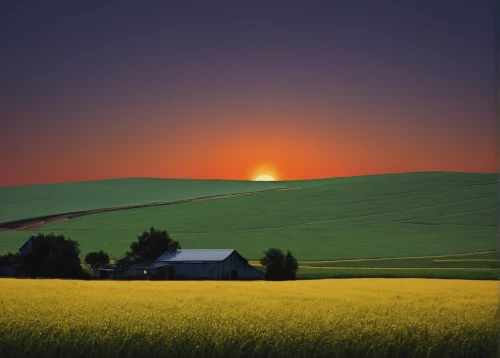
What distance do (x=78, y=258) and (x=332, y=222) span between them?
106 feet

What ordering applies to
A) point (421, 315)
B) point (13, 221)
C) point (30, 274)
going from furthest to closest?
point (13, 221), point (30, 274), point (421, 315)

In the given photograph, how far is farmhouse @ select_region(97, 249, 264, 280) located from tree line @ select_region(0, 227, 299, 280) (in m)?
1.54

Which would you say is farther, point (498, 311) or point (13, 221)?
point (13, 221)

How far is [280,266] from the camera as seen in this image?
45781mm

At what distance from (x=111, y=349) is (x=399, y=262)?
40189 millimetres

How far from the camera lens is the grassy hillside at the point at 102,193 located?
91125 millimetres

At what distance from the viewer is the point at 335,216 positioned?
76.9 metres

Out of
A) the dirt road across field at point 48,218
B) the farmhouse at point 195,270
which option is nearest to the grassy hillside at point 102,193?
the dirt road across field at point 48,218

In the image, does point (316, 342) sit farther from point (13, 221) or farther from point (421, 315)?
point (13, 221)

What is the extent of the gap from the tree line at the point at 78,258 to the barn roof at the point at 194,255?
1249mm

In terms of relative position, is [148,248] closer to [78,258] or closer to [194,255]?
[194,255]

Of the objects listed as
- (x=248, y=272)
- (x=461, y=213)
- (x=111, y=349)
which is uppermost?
(x=461, y=213)


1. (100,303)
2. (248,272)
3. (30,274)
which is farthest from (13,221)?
(100,303)

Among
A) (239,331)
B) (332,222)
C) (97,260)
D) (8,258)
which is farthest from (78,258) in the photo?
(239,331)
